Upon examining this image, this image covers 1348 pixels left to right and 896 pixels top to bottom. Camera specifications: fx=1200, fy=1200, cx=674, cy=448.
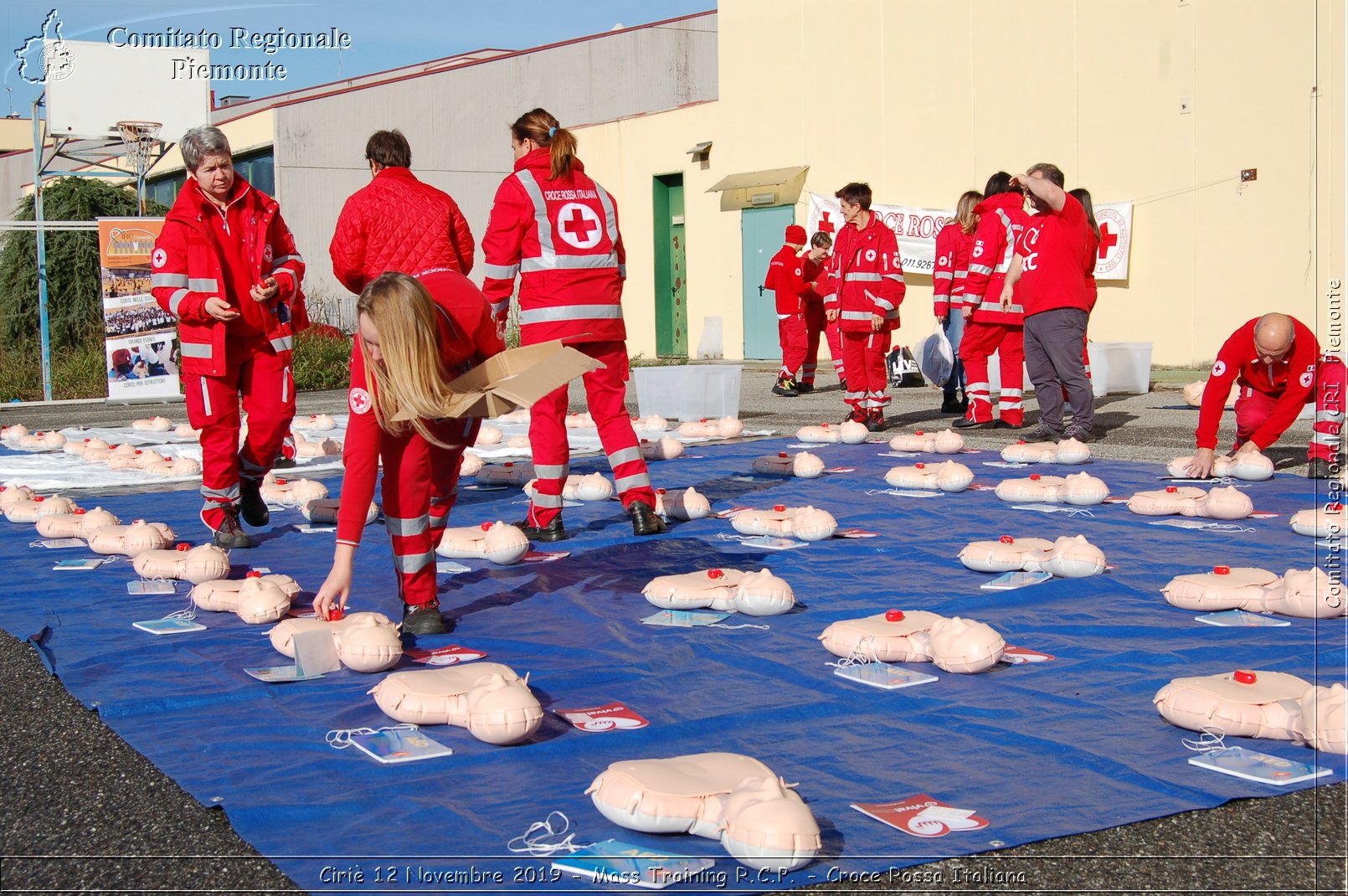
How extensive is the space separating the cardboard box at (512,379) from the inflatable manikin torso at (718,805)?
4.23 feet

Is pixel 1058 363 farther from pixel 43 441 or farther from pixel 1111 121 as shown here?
pixel 43 441

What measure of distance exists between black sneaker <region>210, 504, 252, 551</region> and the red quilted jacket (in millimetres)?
1363

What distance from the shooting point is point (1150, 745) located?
10.3ft

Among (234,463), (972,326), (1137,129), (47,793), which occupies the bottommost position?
(47,793)

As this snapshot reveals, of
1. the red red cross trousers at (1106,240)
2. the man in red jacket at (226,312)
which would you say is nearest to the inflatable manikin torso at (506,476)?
the man in red jacket at (226,312)

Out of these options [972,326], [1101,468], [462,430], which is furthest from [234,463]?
[972,326]

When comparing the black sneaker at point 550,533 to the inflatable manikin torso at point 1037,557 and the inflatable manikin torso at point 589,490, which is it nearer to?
the inflatable manikin torso at point 589,490

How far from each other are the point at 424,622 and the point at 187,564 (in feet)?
4.83

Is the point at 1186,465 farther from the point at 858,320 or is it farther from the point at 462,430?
A: the point at 462,430

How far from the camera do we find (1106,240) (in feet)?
54.7

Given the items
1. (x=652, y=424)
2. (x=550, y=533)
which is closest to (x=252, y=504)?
(x=550, y=533)

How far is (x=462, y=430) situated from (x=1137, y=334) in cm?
1416

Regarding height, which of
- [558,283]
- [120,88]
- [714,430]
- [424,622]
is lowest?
[424,622]

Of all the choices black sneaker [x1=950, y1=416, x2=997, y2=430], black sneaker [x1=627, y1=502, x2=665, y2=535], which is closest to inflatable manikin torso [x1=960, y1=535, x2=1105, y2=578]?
black sneaker [x1=627, y1=502, x2=665, y2=535]
